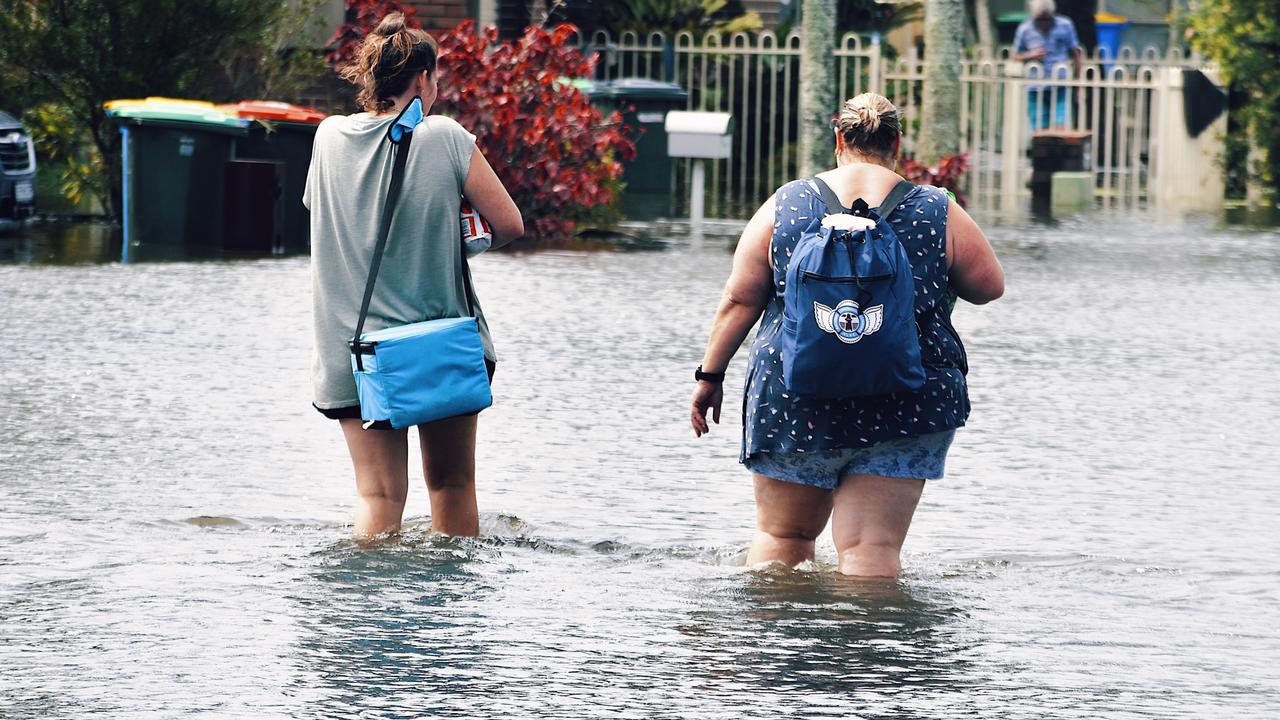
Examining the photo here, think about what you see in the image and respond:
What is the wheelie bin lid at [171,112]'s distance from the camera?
15.2 m

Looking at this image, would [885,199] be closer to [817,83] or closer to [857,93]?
[817,83]

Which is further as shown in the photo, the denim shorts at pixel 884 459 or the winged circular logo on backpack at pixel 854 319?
the denim shorts at pixel 884 459

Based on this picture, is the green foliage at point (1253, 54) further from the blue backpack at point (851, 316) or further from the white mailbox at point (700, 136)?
the blue backpack at point (851, 316)

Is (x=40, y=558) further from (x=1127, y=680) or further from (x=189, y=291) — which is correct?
(x=189, y=291)

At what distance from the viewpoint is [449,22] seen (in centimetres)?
2198

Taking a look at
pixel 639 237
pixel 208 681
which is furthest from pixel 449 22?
pixel 208 681

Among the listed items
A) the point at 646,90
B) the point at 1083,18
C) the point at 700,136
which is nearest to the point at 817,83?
the point at 700,136

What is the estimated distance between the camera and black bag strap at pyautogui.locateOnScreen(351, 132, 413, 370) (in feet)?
18.8

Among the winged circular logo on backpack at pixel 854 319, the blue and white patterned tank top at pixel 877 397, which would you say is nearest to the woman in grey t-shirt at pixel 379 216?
the blue and white patterned tank top at pixel 877 397

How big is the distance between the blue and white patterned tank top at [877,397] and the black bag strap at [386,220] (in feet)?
3.30

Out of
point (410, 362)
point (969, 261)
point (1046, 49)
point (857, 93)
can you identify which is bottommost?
point (410, 362)

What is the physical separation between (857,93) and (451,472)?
1820cm

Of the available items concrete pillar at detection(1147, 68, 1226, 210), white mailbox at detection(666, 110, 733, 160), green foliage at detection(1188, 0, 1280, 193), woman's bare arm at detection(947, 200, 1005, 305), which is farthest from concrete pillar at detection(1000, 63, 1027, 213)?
woman's bare arm at detection(947, 200, 1005, 305)

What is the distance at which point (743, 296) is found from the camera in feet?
18.6
